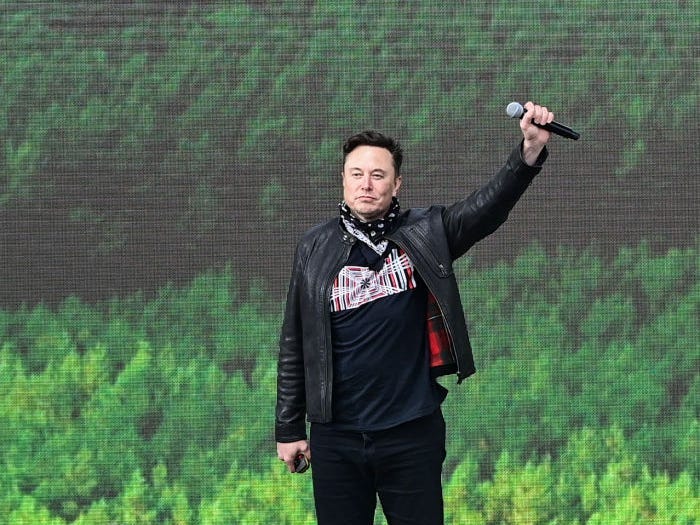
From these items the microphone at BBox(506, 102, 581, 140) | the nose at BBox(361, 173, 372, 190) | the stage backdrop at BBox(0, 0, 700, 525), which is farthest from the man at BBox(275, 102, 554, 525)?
the stage backdrop at BBox(0, 0, 700, 525)

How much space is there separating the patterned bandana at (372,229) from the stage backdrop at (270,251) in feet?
4.50

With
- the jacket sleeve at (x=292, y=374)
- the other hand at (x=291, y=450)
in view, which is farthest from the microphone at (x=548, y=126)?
the other hand at (x=291, y=450)

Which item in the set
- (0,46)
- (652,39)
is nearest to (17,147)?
(0,46)

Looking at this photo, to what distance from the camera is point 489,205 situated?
80.0 inches

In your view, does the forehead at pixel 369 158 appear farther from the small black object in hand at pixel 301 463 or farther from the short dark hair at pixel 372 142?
the small black object in hand at pixel 301 463

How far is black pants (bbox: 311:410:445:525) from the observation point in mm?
2082

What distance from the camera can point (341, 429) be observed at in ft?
6.87

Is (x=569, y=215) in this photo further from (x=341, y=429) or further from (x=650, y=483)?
(x=341, y=429)

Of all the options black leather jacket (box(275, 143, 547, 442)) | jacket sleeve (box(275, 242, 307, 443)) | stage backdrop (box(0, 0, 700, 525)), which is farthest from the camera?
stage backdrop (box(0, 0, 700, 525))

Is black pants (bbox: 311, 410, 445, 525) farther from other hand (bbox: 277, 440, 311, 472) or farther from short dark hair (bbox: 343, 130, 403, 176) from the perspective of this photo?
short dark hair (bbox: 343, 130, 403, 176)

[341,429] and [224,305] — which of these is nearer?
[341,429]

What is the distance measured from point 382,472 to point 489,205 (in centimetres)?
60

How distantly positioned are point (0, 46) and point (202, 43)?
699 millimetres

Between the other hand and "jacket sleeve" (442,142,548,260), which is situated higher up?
"jacket sleeve" (442,142,548,260)
